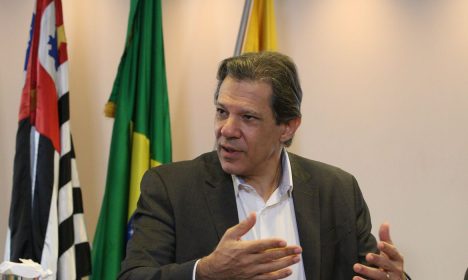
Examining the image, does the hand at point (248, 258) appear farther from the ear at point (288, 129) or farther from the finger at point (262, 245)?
the ear at point (288, 129)

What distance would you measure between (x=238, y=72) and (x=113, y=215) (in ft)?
4.82

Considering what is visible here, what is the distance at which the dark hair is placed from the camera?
2.02 m

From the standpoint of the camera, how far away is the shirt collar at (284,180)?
2062 mm

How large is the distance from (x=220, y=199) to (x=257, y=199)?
5.8 inches

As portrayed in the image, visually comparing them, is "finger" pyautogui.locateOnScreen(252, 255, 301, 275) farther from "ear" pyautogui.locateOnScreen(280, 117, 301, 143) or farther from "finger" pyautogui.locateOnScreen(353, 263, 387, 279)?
"ear" pyautogui.locateOnScreen(280, 117, 301, 143)

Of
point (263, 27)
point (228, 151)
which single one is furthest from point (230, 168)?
point (263, 27)

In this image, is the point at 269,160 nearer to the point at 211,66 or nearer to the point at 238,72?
the point at 238,72

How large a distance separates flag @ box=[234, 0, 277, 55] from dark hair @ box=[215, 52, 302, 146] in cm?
142

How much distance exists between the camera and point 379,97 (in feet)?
11.9

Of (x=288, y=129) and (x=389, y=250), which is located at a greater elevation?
(x=288, y=129)

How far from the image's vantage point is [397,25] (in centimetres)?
365

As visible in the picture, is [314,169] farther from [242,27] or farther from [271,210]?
[242,27]

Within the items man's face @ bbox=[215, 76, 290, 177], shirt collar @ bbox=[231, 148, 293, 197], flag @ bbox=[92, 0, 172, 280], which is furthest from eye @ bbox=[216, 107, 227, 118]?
flag @ bbox=[92, 0, 172, 280]

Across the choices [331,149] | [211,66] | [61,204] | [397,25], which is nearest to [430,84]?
[397,25]
